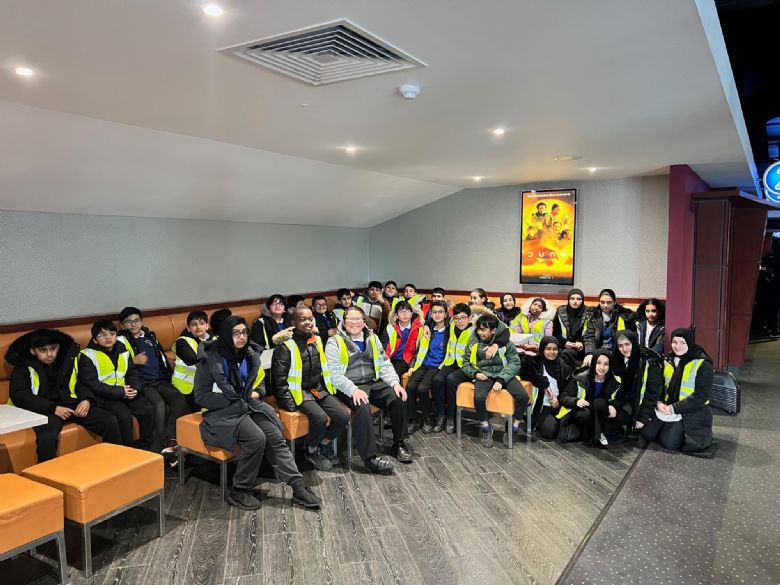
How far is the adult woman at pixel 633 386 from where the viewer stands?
5277 millimetres

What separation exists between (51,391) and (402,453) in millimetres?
2911

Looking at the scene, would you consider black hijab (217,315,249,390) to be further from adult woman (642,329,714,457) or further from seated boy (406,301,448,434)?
adult woman (642,329,714,457)

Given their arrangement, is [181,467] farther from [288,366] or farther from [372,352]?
[372,352]

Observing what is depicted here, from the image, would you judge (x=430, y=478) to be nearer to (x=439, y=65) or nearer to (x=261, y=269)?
(x=439, y=65)

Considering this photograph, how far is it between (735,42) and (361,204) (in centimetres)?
642

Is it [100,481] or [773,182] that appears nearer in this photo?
[100,481]

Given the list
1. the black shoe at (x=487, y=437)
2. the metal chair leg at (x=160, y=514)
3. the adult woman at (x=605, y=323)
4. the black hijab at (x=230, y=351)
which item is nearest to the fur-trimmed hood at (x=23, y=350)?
the black hijab at (x=230, y=351)

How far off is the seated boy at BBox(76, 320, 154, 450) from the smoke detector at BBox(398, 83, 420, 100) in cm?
304

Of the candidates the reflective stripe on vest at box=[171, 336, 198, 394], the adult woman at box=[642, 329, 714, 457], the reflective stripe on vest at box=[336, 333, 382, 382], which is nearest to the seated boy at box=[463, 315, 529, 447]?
the reflective stripe on vest at box=[336, 333, 382, 382]

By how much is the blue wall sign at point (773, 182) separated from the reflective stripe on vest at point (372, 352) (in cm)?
731

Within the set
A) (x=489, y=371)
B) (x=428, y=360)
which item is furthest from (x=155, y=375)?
(x=489, y=371)

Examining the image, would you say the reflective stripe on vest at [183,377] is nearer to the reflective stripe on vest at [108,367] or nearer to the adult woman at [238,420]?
the reflective stripe on vest at [108,367]

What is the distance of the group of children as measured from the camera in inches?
164

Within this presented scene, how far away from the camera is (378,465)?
4.64 m
